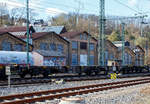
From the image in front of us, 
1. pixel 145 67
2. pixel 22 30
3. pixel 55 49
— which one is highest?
pixel 22 30

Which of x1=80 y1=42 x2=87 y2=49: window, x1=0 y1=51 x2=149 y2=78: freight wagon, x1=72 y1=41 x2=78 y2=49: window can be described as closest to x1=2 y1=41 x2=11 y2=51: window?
Result: x1=0 y1=51 x2=149 y2=78: freight wagon

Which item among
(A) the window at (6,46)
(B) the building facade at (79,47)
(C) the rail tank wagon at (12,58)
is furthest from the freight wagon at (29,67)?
(B) the building facade at (79,47)

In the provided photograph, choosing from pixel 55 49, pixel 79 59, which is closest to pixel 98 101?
pixel 55 49

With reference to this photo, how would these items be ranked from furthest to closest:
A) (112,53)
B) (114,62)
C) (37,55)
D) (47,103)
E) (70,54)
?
1. (112,53)
2. (70,54)
3. (114,62)
4. (37,55)
5. (47,103)

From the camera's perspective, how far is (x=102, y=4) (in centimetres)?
3247

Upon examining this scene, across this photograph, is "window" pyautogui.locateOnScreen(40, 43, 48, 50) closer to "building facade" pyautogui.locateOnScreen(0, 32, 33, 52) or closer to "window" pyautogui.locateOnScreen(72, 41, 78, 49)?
"building facade" pyautogui.locateOnScreen(0, 32, 33, 52)

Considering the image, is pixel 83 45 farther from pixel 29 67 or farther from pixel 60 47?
pixel 29 67

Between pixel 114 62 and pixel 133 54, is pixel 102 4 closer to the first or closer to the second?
pixel 114 62

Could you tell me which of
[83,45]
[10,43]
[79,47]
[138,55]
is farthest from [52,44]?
[138,55]

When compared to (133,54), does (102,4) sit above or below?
above

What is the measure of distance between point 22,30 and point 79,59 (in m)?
13.6

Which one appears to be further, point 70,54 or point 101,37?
point 70,54

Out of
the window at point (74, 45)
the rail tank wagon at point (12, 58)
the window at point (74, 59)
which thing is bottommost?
the window at point (74, 59)

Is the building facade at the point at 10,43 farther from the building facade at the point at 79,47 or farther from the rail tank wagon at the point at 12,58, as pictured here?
the building facade at the point at 79,47
